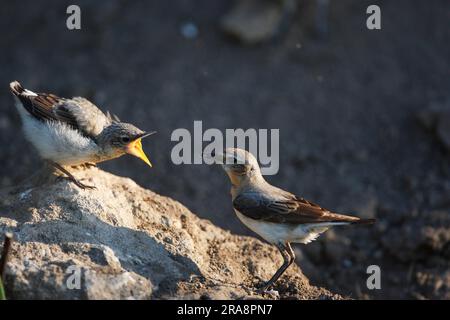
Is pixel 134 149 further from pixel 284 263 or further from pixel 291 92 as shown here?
pixel 291 92

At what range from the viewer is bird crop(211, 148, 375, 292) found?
764 centimetres

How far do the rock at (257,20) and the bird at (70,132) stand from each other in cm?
570

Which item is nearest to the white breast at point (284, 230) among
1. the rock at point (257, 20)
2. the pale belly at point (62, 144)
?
the pale belly at point (62, 144)

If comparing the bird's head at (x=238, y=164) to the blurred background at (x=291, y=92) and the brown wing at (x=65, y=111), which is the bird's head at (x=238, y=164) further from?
the blurred background at (x=291, y=92)

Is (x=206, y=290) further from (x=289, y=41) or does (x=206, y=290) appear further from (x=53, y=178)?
(x=289, y=41)

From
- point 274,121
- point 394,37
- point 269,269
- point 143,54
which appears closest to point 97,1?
point 143,54

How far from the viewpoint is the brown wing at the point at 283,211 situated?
7.64 m

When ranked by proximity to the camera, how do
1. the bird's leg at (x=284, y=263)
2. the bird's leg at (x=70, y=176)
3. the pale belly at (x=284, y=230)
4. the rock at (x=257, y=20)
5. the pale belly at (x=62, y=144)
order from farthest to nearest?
the rock at (x=257, y=20), the pale belly at (x=62, y=144), the pale belly at (x=284, y=230), the bird's leg at (x=70, y=176), the bird's leg at (x=284, y=263)

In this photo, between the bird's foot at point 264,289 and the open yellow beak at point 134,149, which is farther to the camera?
the open yellow beak at point 134,149

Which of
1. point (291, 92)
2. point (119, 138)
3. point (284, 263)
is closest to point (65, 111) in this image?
point (119, 138)

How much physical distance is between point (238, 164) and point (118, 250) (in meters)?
1.63

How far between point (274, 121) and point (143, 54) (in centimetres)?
281

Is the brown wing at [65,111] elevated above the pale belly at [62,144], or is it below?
above

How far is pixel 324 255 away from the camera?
1107cm
